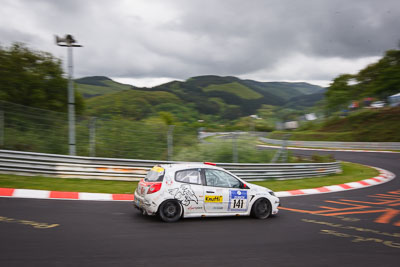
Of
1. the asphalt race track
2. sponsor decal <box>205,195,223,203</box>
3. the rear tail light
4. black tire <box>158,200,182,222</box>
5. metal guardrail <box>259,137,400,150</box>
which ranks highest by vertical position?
metal guardrail <box>259,137,400,150</box>

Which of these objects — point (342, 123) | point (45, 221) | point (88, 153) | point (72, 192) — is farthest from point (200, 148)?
point (342, 123)

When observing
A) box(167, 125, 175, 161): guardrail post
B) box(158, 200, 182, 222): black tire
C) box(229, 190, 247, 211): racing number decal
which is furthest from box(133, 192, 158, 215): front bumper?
box(167, 125, 175, 161): guardrail post

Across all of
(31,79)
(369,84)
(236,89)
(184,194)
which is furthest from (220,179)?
(236,89)

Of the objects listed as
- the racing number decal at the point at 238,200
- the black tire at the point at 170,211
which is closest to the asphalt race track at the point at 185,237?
the black tire at the point at 170,211

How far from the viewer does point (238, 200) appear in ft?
26.0

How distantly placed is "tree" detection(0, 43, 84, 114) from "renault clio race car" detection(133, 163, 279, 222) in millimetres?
12123

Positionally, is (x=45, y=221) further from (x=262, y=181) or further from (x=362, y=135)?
(x=362, y=135)

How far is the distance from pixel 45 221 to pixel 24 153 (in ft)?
18.2

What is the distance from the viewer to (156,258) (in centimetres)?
495

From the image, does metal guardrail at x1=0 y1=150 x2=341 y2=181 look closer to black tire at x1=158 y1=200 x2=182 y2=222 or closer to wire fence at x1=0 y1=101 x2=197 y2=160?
wire fence at x1=0 y1=101 x2=197 y2=160

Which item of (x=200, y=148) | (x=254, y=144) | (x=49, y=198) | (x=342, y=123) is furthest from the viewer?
(x=342, y=123)

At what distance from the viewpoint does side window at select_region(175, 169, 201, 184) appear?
293 inches

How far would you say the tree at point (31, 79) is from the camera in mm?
16594

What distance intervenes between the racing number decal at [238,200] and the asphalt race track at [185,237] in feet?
0.97
